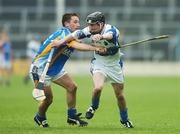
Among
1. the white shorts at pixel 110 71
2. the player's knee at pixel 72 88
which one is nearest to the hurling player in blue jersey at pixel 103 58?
the white shorts at pixel 110 71

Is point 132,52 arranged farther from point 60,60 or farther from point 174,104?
point 60,60

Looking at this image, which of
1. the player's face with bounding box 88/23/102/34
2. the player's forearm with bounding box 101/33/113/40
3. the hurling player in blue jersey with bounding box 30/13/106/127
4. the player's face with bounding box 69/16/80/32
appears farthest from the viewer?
the player's face with bounding box 69/16/80/32

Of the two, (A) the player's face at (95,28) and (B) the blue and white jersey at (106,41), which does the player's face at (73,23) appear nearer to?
(B) the blue and white jersey at (106,41)

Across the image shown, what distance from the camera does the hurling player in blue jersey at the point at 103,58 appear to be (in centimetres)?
1427

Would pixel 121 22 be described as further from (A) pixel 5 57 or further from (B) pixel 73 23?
(B) pixel 73 23

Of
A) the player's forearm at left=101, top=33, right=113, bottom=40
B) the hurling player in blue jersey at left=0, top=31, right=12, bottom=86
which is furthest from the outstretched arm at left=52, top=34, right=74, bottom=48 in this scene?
the hurling player in blue jersey at left=0, top=31, right=12, bottom=86

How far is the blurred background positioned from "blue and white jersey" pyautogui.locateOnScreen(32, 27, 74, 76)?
29.8 m

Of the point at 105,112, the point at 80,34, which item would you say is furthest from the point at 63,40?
the point at 105,112

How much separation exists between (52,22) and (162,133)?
114ft

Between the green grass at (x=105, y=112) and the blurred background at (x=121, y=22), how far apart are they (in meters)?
14.6

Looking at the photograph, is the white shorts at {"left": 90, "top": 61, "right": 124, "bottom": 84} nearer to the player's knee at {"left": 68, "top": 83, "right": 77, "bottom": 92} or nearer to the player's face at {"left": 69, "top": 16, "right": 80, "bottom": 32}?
the player's knee at {"left": 68, "top": 83, "right": 77, "bottom": 92}

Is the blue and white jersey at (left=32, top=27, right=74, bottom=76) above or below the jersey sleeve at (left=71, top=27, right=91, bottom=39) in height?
below

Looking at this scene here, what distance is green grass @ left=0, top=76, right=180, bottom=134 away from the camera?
1428 cm

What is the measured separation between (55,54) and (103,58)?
0.96m
